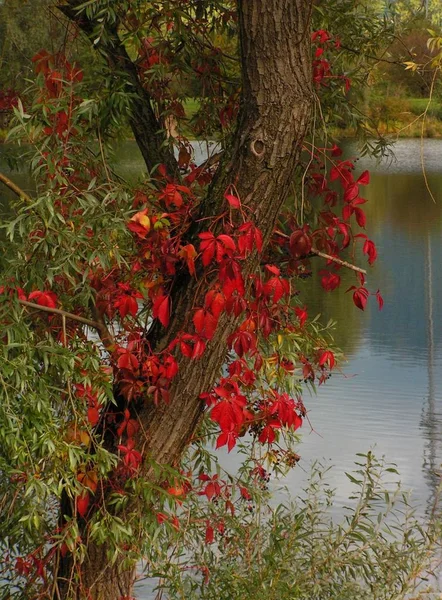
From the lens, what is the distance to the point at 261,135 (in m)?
2.66

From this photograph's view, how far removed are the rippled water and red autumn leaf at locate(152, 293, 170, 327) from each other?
0.70m

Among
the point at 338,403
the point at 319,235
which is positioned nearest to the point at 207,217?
the point at 319,235

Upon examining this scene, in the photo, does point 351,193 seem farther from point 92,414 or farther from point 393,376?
point 393,376

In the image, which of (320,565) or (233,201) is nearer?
(233,201)

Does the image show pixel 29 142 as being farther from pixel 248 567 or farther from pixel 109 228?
pixel 248 567

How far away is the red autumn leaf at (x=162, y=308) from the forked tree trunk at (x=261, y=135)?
77 millimetres

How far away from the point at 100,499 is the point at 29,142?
100 cm

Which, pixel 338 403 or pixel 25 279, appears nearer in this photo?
pixel 25 279

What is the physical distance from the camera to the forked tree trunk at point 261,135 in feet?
8.66

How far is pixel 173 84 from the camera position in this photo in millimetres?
3307

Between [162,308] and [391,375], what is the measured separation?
184 inches

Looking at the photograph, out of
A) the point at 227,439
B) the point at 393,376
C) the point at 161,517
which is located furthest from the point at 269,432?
the point at 393,376

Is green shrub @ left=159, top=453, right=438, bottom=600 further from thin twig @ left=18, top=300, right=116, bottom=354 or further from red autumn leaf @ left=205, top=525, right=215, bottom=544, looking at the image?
thin twig @ left=18, top=300, right=116, bottom=354

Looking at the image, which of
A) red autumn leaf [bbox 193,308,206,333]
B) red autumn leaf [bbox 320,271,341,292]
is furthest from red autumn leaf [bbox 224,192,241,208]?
red autumn leaf [bbox 320,271,341,292]
